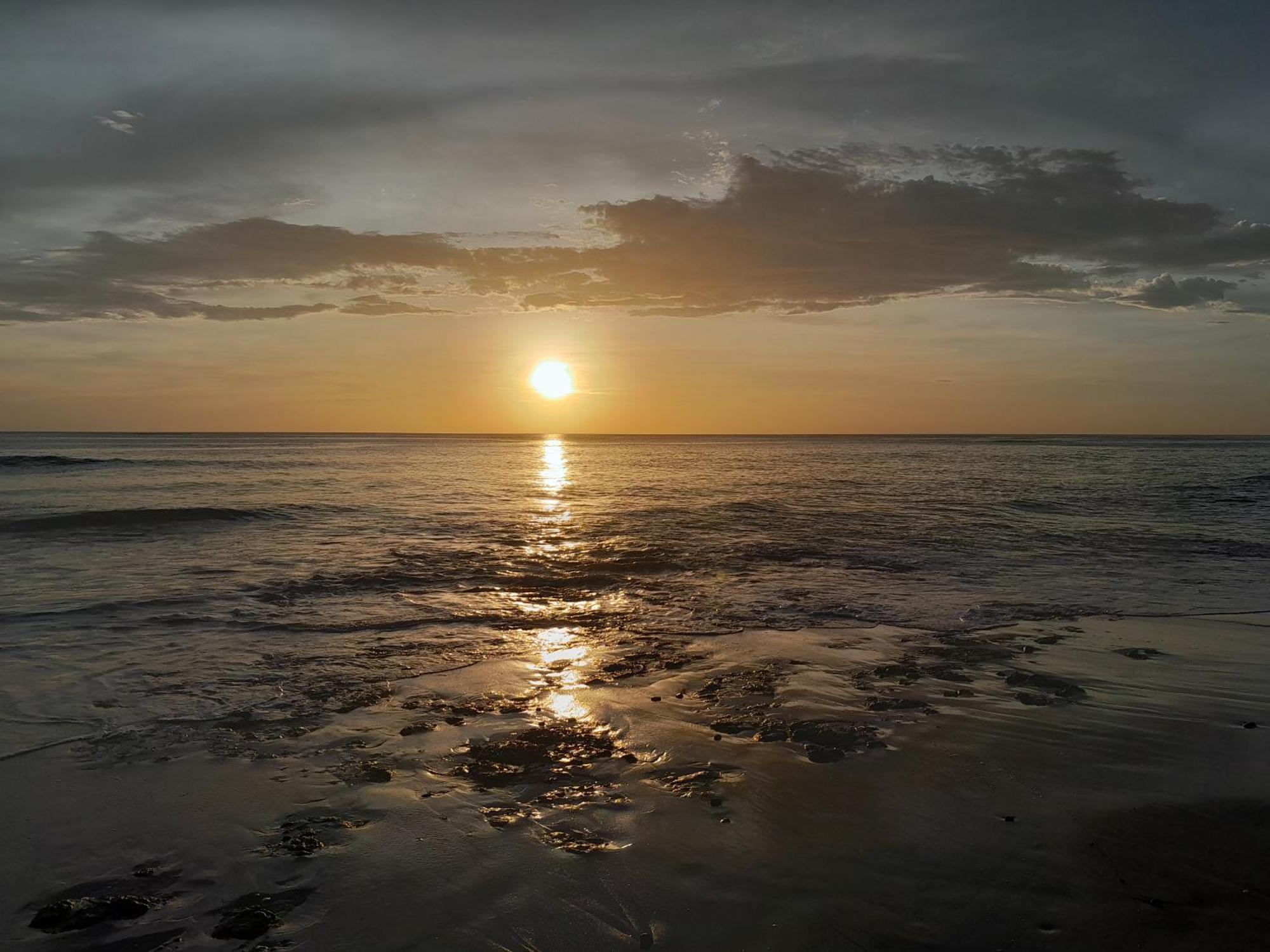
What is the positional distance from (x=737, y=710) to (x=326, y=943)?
3.90 m

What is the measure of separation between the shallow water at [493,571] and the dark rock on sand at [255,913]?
3.42 meters

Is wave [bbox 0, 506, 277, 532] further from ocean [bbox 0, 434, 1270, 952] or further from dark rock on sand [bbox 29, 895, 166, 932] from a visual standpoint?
dark rock on sand [bbox 29, 895, 166, 932]

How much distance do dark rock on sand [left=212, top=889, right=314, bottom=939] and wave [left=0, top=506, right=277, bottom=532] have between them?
19712 mm

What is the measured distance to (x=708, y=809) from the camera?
189 inches

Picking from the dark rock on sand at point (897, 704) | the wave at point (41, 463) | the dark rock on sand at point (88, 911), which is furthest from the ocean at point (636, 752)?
the wave at point (41, 463)

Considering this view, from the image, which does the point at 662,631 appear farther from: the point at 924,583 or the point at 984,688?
the point at 924,583

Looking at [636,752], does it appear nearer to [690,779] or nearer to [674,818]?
[690,779]

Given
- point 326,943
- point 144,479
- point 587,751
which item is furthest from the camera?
point 144,479

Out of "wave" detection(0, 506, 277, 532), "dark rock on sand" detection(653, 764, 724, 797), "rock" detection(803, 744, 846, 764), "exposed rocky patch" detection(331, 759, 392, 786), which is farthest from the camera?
"wave" detection(0, 506, 277, 532)

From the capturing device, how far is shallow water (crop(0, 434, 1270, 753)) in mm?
8383

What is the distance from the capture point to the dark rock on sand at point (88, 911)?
3.71 meters

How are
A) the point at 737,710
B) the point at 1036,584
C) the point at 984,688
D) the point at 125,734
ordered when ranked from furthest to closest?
the point at 1036,584 < the point at 984,688 < the point at 737,710 < the point at 125,734

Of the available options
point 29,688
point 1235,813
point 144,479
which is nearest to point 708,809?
point 1235,813

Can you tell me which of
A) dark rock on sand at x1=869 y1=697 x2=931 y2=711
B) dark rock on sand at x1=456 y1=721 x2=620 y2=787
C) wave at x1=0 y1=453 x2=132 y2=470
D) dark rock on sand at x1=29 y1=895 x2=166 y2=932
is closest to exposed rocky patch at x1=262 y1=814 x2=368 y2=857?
dark rock on sand at x1=29 y1=895 x2=166 y2=932
